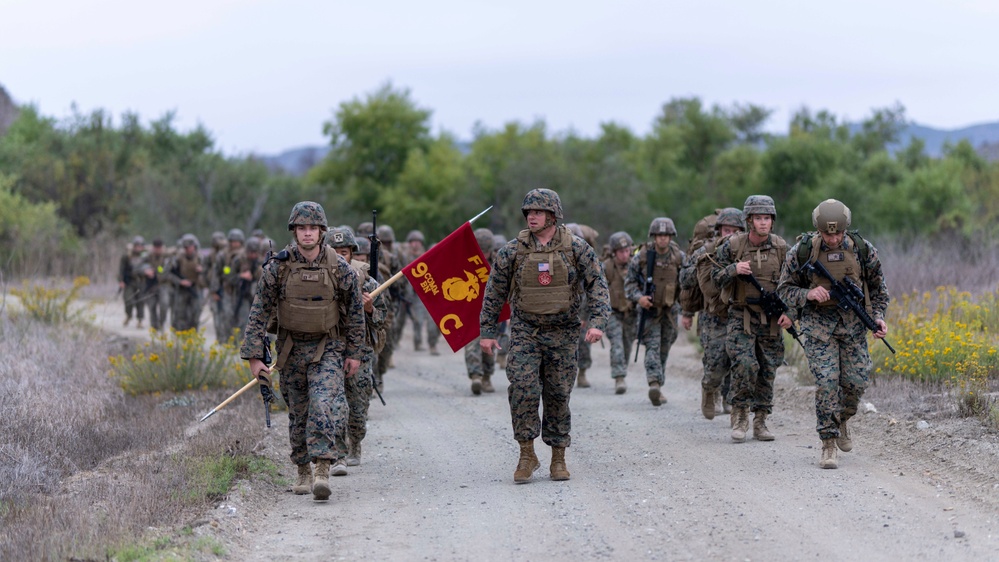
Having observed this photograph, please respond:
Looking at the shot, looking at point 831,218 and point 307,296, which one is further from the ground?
point 831,218

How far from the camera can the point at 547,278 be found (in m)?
9.51

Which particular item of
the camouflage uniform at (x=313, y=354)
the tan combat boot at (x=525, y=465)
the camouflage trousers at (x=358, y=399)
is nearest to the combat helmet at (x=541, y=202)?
the camouflage uniform at (x=313, y=354)

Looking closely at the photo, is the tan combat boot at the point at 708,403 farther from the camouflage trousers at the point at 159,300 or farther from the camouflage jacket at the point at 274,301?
the camouflage trousers at the point at 159,300

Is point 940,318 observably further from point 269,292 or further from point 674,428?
point 269,292

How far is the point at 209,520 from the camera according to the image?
817 cm

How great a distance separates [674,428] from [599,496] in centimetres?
354

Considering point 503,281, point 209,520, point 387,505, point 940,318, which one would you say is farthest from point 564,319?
point 940,318

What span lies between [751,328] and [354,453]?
12.9ft

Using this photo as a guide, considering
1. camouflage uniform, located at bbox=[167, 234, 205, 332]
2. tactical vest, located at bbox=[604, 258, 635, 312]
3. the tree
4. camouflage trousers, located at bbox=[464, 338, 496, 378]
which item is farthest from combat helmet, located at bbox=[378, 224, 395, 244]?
the tree

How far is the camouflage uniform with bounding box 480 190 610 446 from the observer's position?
963 cm

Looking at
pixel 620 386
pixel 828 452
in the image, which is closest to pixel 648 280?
pixel 620 386

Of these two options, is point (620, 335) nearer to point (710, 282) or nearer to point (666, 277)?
point (666, 277)

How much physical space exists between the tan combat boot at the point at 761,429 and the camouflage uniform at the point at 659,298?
274 centimetres

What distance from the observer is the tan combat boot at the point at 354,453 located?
35.9 feet
